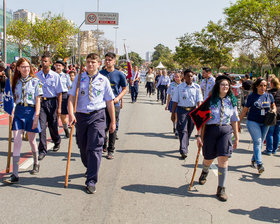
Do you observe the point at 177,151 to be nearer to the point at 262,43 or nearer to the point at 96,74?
the point at 96,74

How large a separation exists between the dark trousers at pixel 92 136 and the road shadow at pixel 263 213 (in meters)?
1.93

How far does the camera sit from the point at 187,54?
47.1 metres

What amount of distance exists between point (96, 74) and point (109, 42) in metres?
60.3

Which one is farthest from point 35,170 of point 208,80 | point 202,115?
point 208,80

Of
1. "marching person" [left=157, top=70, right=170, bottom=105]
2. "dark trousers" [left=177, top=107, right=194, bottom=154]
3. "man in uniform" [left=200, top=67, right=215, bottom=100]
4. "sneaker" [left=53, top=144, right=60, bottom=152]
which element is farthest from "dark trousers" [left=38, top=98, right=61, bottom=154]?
"marching person" [left=157, top=70, right=170, bottom=105]

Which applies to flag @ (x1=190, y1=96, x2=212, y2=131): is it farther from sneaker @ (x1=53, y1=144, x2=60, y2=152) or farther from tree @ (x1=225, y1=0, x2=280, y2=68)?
tree @ (x1=225, y1=0, x2=280, y2=68)

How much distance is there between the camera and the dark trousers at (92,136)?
482 cm

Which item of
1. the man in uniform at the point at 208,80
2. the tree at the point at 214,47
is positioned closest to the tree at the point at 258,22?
the tree at the point at 214,47

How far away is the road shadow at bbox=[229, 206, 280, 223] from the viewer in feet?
13.6

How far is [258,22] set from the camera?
27672mm

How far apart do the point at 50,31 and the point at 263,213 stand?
128ft

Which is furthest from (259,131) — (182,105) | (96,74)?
(96,74)

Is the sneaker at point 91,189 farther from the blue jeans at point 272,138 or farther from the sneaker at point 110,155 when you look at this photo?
the blue jeans at point 272,138

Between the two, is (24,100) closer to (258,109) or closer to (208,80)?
(258,109)
